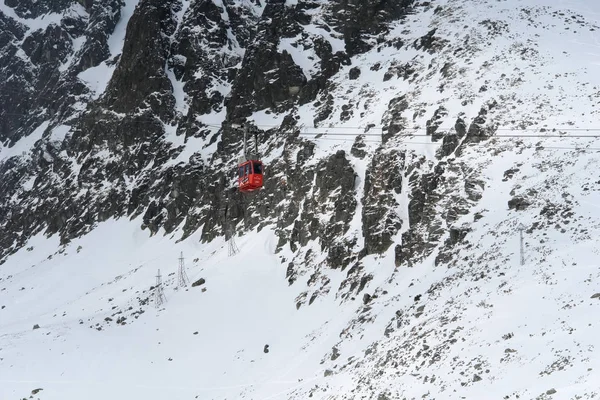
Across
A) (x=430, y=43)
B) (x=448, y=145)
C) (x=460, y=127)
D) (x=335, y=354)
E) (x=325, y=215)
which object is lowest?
(x=335, y=354)

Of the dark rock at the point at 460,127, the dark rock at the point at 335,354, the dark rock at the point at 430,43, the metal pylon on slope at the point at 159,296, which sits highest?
the dark rock at the point at 430,43

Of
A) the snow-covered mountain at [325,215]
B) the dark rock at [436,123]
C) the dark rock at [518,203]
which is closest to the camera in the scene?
the snow-covered mountain at [325,215]

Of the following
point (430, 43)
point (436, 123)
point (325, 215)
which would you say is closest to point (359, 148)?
point (325, 215)

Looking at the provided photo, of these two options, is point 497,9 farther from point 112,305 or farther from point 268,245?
point 112,305

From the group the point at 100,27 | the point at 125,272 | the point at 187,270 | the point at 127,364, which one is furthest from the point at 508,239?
A: the point at 100,27

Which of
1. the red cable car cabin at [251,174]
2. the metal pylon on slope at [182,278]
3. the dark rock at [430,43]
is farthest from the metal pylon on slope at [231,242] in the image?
the dark rock at [430,43]

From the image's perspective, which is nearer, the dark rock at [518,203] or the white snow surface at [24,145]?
the dark rock at [518,203]

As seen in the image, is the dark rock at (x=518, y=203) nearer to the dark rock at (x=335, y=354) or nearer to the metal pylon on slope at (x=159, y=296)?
the dark rock at (x=335, y=354)

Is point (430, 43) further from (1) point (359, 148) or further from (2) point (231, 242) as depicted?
(2) point (231, 242)
